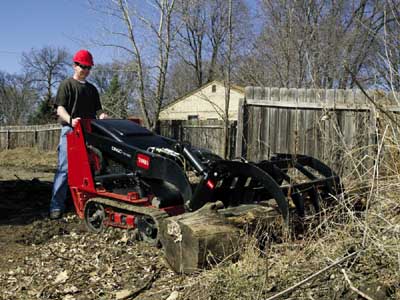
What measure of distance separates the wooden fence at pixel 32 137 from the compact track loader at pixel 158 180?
58.0ft

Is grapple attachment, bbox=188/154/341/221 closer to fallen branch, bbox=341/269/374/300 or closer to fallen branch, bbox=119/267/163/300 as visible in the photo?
fallen branch, bbox=119/267/163/300

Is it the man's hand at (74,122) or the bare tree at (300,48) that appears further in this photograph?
the bare tree at (300,48)

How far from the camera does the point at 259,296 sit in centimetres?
332

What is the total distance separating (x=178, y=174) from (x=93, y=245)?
1302mm

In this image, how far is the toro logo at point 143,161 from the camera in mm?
5090

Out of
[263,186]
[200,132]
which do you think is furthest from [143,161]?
[200,132]

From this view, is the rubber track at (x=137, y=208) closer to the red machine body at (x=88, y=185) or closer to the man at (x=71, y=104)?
the red machine body at (x=88, y=185)

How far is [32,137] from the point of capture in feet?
80.8

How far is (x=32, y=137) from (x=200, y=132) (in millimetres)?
12076

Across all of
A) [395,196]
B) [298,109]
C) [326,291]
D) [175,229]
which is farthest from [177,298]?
[298,109]

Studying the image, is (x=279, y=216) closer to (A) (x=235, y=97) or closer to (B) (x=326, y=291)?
(B) (x=326, y=291)

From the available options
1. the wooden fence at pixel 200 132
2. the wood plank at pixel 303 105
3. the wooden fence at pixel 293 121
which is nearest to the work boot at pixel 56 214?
the wooden fence at pixel 293 121

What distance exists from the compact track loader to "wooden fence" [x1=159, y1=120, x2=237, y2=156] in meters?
8.38

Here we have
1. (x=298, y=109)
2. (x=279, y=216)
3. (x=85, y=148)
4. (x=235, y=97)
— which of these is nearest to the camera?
(x=279, y=216)
